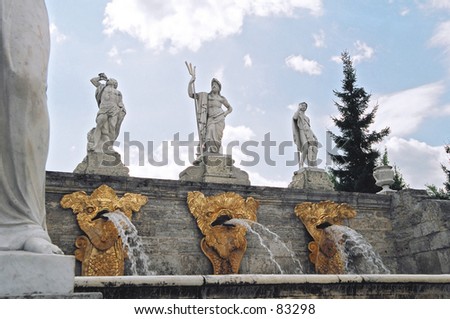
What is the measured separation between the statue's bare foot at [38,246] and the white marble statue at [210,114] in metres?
8.90

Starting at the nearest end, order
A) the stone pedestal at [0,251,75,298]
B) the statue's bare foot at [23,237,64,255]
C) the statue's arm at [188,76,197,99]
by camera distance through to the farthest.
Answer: the stone pedestal at [0,251,75,298]
the statue's bare foot at [23,237,64,255]
the statue's arm at [188,76,197,99]

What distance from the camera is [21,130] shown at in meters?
2.92

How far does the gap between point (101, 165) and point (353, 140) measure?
764 inches

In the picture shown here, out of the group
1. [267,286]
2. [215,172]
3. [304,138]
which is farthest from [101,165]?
[267,286]

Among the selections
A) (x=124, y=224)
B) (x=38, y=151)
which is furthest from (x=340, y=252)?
(x=38, y=151)

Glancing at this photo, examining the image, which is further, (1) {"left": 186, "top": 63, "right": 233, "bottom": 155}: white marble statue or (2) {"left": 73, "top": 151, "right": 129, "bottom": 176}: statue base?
(1) {"left": 186, "top": 63, "right": 233, "bottom": 155}: white marble statue

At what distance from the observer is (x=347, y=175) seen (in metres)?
26.2

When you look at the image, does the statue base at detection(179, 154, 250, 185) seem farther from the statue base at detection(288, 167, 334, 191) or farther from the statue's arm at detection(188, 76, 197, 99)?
the statue's arm at detection(188, 76, 197, 99)

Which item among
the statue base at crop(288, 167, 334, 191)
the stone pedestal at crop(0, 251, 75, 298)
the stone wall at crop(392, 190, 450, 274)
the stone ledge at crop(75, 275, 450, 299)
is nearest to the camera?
the stone pedestal at crop(0, 251, 75, 298)

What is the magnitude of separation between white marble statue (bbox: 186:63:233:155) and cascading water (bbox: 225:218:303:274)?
247 cm

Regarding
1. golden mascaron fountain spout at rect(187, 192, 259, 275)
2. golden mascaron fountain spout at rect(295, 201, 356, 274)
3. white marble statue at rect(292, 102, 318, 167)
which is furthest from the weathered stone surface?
white marble statue at rect(292, 102, 318, 167)

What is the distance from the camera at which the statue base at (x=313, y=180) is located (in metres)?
12.0

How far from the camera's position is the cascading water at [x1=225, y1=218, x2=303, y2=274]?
9.65m

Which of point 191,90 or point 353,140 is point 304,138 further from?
point 353,140
